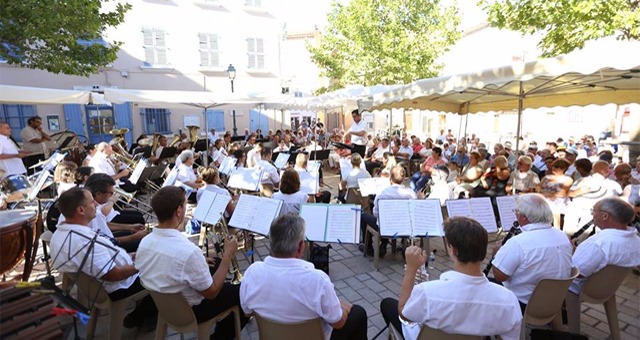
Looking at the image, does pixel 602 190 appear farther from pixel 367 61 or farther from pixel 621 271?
pixel 367 61

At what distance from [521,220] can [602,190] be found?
2843 mm

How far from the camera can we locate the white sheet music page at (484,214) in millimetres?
3850

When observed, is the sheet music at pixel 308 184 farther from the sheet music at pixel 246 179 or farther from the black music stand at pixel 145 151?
the black music stand at pixel 145 151

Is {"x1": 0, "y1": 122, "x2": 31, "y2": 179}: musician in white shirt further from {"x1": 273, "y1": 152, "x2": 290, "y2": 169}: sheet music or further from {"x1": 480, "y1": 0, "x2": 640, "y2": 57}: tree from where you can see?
{"x1": 480, "y1": 0, "x2": 640, "y2": 57}: tree

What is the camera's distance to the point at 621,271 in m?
2.78

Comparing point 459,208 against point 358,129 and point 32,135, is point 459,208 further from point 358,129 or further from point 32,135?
point 32,135

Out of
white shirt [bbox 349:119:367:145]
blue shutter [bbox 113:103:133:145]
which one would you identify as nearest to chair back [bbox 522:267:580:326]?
white shirt [bbox 349:119:367:145]

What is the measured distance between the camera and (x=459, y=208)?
384 cm

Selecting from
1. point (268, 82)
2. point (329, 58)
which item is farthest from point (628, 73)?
point (268, 82)

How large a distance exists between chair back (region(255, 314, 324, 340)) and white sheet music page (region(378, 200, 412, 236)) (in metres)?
1.73

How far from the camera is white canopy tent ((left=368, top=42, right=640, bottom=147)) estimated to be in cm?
319

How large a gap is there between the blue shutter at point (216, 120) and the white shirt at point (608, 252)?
17.6m

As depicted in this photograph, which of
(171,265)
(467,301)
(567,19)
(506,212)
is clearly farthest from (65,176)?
(567,19)

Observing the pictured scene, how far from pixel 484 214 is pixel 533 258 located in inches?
52.8
